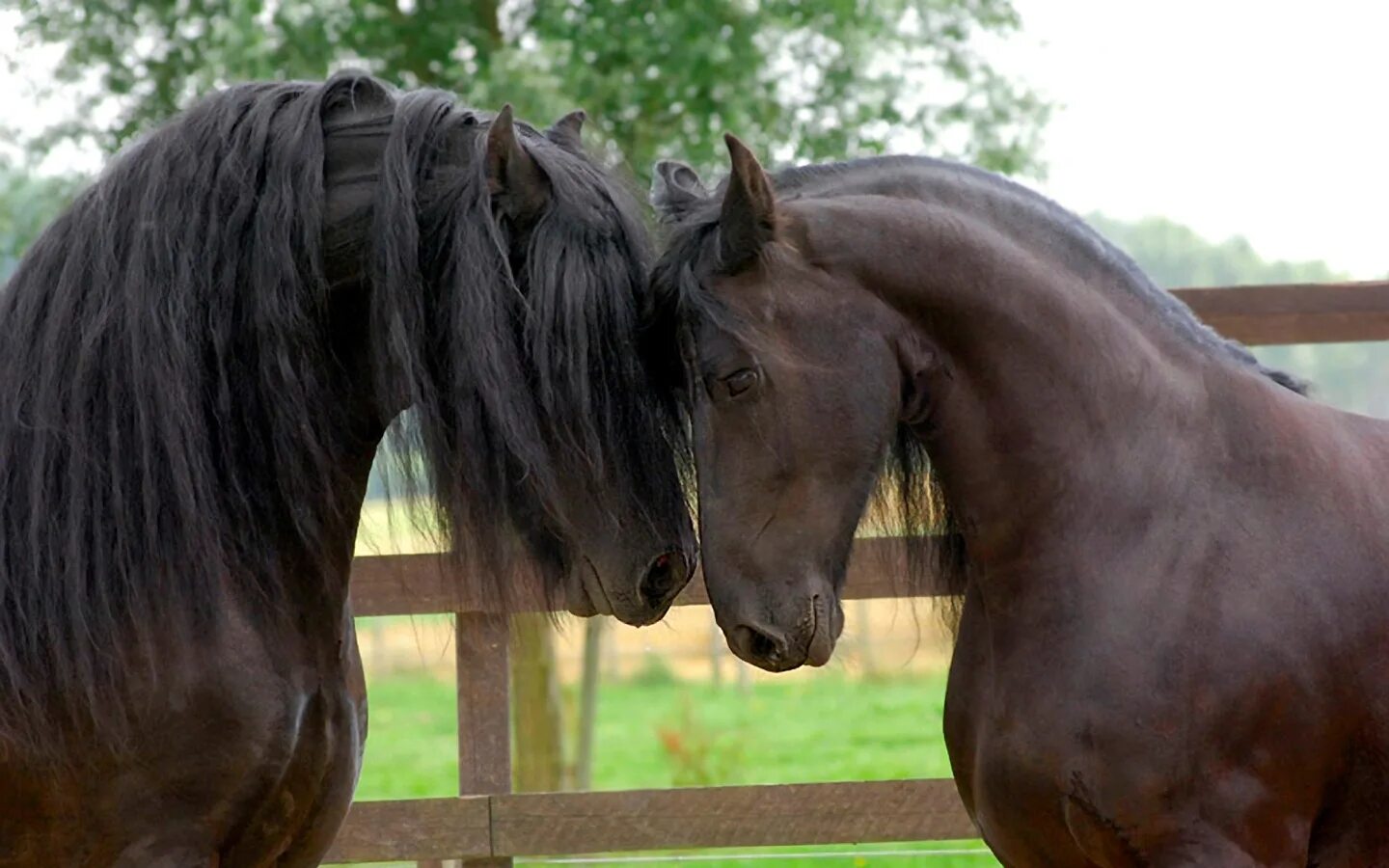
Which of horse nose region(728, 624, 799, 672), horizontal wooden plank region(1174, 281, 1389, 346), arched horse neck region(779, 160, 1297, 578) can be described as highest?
arched horse neck region(779, 160, 1297, 578)

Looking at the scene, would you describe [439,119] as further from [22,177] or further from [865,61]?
Result: [22,177]

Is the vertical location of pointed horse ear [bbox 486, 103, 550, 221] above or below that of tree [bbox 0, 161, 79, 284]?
above

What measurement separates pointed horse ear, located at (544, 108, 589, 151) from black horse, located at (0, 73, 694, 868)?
0.06 metres

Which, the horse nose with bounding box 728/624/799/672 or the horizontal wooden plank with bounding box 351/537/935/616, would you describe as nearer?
the horse nose with bounding box 728/624/799/672

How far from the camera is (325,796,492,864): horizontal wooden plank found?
4.43 metres

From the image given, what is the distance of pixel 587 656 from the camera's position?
30.5 feet

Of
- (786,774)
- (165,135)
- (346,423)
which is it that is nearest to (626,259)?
(346,423)

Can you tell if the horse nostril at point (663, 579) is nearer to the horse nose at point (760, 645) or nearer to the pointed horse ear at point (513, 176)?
the horse nose at point (760, 645)

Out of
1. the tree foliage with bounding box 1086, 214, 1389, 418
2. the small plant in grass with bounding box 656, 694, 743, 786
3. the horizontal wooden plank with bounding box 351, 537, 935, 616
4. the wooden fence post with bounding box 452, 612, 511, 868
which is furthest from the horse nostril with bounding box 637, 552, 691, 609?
the tree foliage with bounding box 1086, 214, 1389, 418

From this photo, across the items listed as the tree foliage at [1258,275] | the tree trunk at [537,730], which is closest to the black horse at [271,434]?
the tree trunk at [537,730]

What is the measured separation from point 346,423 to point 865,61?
530cm

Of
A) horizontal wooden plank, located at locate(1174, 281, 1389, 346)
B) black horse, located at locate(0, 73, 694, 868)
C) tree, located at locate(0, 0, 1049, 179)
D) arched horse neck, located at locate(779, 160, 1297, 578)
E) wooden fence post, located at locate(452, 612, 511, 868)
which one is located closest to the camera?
black horse, located at locate(0, 73, 694, 868)

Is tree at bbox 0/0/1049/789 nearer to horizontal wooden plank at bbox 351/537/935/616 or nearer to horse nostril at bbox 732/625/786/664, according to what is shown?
horizontal wooden plank at bbox 351/537/935/616

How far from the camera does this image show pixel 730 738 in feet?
37.1
